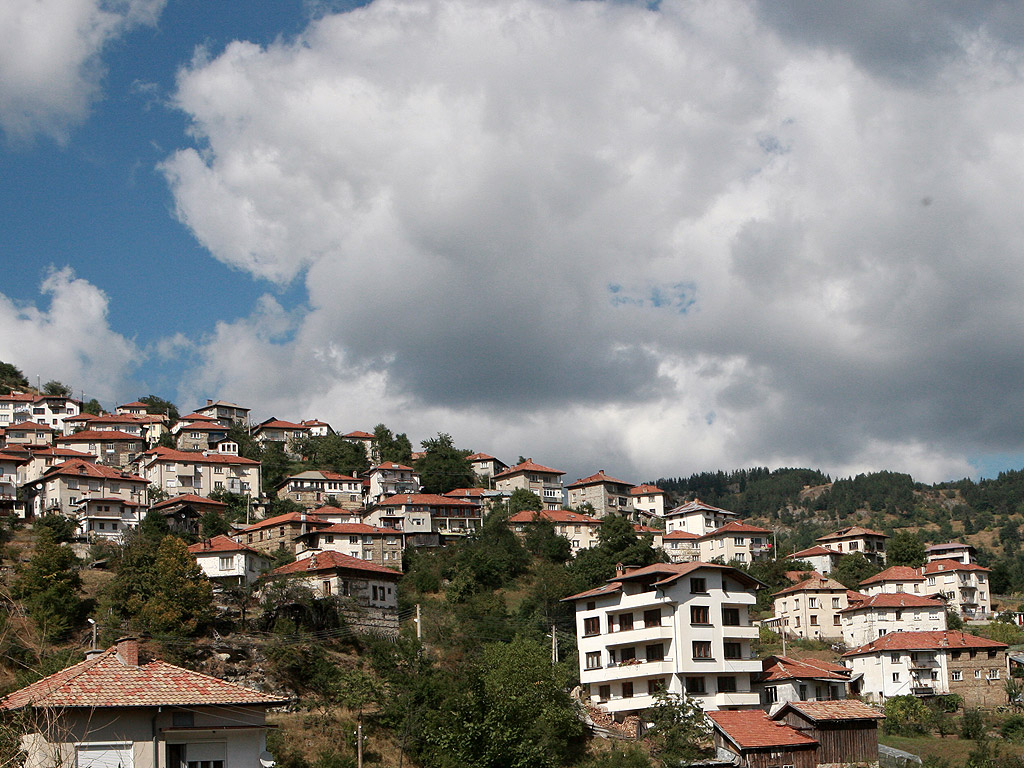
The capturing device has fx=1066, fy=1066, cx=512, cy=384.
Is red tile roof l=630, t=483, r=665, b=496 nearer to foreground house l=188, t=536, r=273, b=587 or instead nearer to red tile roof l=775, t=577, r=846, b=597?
red tile roof l=775, t=577, r=846, b=597

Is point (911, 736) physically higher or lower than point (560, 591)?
lower

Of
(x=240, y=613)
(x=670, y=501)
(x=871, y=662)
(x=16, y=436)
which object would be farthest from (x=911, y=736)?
(x=16, y=436)

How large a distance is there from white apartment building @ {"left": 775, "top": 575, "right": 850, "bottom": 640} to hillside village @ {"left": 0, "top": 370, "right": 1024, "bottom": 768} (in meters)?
0.20

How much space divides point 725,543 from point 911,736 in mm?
55709

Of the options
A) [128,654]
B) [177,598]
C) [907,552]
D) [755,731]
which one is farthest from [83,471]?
[907,552]

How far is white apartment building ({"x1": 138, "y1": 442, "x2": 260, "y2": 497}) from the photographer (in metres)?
110

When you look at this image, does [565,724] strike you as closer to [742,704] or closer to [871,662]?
[742,704]

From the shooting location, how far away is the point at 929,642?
72562mm

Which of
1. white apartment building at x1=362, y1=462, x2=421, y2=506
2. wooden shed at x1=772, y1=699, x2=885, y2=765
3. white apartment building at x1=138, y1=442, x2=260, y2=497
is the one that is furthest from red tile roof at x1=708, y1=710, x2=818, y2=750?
white apartment building at x1=138, y1=442, x2=260, y2=497

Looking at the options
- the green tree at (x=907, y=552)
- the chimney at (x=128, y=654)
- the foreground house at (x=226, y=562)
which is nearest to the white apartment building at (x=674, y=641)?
the foreground house at (x=226, y=562)

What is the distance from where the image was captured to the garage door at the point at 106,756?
27.4 meters

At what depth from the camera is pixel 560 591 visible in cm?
7625

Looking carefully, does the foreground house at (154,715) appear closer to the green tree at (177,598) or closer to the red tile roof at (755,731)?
the red tile roof at (755,731)

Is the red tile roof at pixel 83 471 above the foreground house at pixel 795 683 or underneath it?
above
